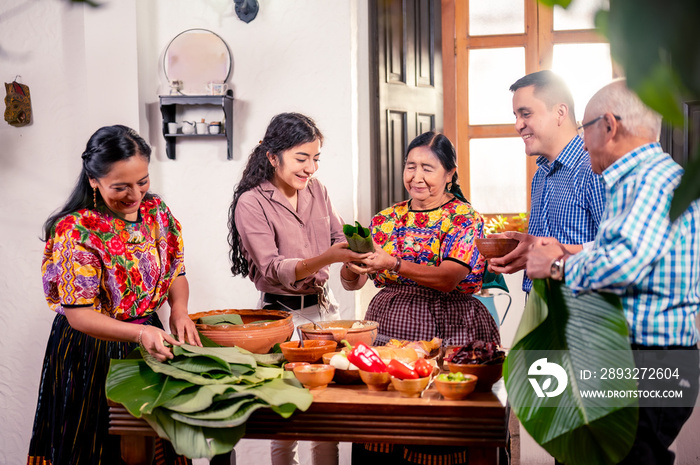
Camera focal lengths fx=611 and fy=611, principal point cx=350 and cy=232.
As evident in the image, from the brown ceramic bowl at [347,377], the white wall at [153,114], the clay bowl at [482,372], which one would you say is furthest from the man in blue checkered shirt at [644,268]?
the white wall at [153,114]

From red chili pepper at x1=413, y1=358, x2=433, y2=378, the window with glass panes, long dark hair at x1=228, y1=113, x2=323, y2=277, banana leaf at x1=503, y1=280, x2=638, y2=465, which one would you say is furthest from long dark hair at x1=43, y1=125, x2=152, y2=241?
the window with glass panes

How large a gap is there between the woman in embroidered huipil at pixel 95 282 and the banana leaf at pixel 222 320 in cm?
6

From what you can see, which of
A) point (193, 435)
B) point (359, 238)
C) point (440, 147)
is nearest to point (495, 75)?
point (440, 147)

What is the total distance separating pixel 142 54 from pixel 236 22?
594 mm

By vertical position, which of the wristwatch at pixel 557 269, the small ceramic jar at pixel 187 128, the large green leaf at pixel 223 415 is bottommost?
the large green leaf at pixel 223 415

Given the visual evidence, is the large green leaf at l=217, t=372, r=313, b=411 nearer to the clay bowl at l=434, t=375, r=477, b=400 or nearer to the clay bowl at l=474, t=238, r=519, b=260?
the clay bowl at l=434, t=375, r=477, b=400

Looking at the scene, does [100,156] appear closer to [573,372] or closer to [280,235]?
[280,235]

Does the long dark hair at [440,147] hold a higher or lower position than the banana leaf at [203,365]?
higher

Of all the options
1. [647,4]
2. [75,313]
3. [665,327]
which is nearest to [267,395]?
[75,313]

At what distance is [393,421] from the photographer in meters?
1.50

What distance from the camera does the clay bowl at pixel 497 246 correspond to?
1869 mm

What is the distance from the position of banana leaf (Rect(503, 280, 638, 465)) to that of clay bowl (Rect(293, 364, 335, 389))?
0.47 meters

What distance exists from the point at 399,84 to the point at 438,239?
5.14 feet

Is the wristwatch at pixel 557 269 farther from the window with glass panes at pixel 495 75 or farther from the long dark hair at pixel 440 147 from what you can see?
the window with glass panes at pixel 495 75
